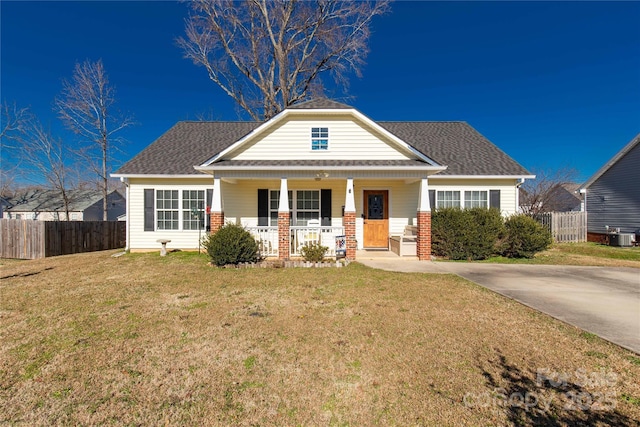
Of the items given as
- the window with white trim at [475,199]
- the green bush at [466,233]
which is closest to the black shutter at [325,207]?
the green bush at [466,233]

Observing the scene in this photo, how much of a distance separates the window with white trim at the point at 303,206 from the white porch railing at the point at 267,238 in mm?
2114

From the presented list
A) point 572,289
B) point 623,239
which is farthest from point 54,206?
point 623,239

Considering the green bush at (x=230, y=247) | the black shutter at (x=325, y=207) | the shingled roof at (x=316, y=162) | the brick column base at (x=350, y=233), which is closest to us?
the green bush at (x=230, y=247)

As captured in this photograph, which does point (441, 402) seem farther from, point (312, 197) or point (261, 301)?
point (312, 197)

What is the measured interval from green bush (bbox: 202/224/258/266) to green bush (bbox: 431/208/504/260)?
658 cm

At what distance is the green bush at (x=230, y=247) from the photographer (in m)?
8.95

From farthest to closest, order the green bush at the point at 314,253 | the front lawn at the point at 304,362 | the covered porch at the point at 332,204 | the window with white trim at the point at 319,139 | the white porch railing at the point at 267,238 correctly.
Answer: the covered porch at the point at 332,204 < the window with white trim at the point at 319,139 < the white porch railing at the point at 267,238 < the green bush at the point at 314,253 < the front lawn at the point at 304,362

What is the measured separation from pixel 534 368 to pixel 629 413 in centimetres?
79

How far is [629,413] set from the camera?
8.46 feet

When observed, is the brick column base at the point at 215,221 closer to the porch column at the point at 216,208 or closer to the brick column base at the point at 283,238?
the porch column at the point at 216,208

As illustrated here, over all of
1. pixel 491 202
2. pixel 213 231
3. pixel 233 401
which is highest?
pixel 491 202

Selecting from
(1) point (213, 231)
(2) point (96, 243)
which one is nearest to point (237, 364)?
(1) point (213, 231)

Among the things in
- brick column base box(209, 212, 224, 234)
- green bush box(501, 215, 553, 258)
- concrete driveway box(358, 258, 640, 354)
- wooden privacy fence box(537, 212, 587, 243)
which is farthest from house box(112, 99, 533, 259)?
wooden privacy fence box(537, 212, 587, 243)

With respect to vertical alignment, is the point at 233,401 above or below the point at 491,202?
below
